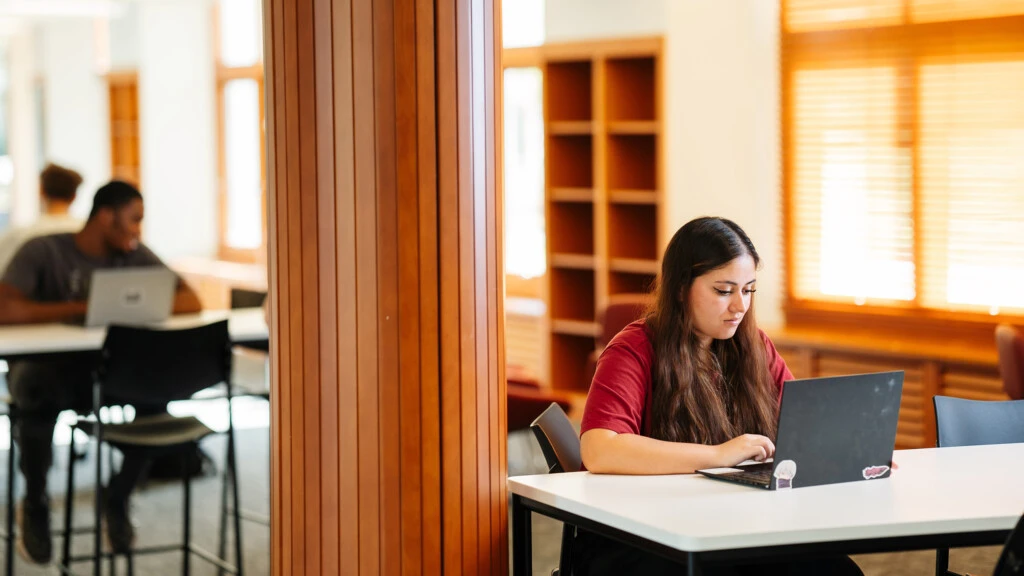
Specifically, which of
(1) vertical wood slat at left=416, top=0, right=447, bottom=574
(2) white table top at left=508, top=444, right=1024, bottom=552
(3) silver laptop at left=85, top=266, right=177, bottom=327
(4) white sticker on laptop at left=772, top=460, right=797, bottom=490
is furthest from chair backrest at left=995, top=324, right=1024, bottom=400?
(3) silver laptop at left=85, top=266, right=177, bottom=327

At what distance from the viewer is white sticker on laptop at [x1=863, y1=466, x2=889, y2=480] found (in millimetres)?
2748

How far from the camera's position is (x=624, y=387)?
290 cm

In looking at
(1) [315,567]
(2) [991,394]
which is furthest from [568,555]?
(2) [991,394]

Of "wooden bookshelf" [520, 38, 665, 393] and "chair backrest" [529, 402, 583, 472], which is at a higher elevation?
"wooden bookshelf" [520, 38, 665, 393]

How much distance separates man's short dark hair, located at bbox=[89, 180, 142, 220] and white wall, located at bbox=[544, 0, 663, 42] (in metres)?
3.40

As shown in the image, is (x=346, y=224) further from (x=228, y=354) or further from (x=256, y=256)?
(x=256, y=256)

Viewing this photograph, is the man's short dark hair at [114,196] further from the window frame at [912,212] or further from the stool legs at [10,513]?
the window frame at [912,212]

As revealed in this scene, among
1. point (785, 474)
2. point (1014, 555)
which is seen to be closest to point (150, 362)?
point (785, 474)

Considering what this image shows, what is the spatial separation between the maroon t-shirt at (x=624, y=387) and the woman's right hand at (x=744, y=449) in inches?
9.1

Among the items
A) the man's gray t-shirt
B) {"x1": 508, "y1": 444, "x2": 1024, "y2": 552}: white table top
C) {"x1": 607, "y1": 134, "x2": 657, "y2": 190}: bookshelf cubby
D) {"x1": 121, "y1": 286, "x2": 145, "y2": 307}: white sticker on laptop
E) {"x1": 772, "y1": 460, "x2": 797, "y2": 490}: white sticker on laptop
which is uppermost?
{"x1": 607, "y1": 134, "x2": 657, "y2": 190}: bookshelf cubby

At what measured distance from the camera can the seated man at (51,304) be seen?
437cm

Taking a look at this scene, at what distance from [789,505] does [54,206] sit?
10.3 feet

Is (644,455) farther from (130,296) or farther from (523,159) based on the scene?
(523,159)

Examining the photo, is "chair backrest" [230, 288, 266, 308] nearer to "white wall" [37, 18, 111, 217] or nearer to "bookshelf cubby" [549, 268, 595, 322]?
"white wall" [37, 18, 111, 217]
